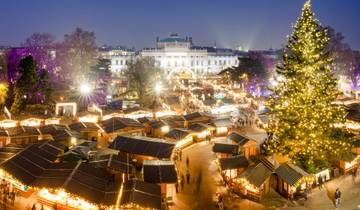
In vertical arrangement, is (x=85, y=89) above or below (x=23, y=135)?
above

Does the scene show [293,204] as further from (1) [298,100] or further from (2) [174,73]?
(2) [174,73]

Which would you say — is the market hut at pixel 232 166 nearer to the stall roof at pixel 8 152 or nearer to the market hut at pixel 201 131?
the market hut at pixel 201 131

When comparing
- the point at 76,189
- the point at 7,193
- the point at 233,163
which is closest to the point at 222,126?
the point at 233,163

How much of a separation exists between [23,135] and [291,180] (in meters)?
17.5

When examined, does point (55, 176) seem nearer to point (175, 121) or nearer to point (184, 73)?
point (175, 121)

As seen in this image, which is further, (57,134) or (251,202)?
(57,134)

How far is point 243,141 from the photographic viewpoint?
21922 mm

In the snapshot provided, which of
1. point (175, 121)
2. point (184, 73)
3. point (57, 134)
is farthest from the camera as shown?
point (184, 73)

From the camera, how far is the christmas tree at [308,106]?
57.2 ft

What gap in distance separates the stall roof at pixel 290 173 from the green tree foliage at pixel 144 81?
24941 millimetres

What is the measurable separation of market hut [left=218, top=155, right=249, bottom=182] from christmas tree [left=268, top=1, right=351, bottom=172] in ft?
6.02

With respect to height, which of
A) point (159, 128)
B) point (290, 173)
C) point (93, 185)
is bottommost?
point (290, 173)

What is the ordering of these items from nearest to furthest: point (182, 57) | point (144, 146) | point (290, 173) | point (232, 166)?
point (290, 173) < point (232, 166) < point (144, 146) < point (182, 57)

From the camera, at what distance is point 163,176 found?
613 inches
